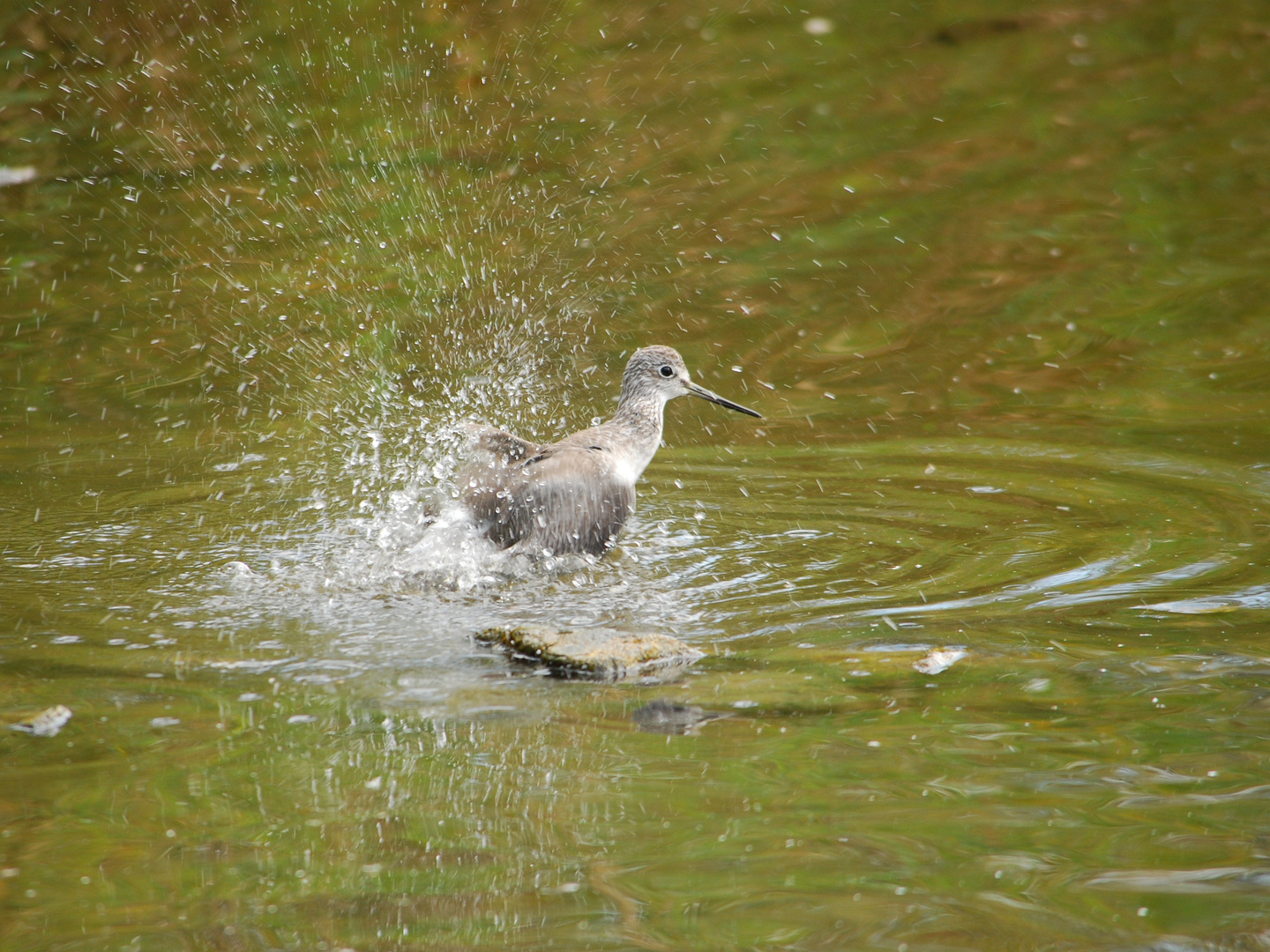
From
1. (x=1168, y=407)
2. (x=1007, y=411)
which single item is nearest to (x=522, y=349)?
(x=1007, y=411)

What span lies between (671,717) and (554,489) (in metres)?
2.12

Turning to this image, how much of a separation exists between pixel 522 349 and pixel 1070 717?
5.03m

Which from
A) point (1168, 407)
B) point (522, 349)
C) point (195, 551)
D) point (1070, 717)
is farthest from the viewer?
point (522, 349)

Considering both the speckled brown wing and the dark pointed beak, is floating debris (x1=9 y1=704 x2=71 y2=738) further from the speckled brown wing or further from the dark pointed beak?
the dark pointed beak

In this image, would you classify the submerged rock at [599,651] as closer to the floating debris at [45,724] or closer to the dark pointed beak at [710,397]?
the floating debris at [45,724]

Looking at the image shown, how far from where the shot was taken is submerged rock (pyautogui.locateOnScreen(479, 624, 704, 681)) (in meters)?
4.41

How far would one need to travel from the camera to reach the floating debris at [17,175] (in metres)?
10.5

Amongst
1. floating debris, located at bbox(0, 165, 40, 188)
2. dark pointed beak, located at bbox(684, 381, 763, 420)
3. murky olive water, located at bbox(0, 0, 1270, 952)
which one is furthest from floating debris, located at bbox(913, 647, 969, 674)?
floating debris, located at bbox(0, 165, 40, 188)

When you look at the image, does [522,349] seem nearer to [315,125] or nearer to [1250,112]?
[315,125]

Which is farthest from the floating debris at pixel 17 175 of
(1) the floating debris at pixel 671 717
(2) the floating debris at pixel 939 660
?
(2) the floating debris at pixel 939 660

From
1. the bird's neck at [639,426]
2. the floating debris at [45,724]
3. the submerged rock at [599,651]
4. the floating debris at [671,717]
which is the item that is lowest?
the floating debris at [671,717]

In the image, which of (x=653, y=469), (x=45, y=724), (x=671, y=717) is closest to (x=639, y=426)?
(x=653, y=469)

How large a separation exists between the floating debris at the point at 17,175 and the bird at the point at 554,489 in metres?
6.05

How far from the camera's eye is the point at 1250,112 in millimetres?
10203
